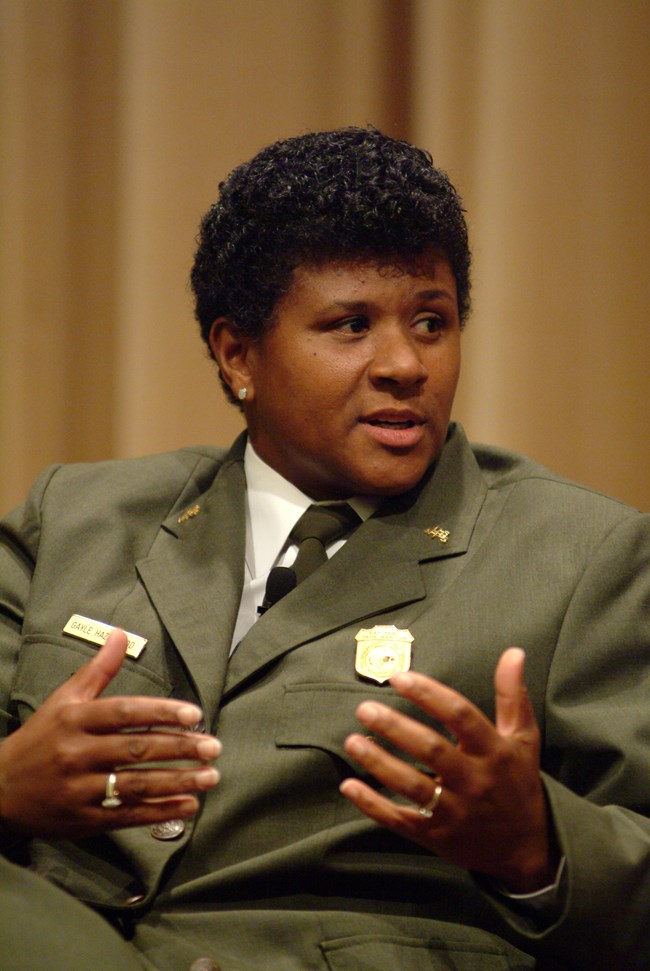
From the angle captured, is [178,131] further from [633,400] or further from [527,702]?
[527,702]

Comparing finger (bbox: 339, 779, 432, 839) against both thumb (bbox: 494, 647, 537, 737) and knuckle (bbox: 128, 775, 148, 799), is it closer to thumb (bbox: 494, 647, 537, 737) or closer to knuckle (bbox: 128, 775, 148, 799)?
thumb (bbox: 494, 647, 537, 737)

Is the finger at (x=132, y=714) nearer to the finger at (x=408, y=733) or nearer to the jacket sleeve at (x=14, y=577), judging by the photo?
the finger at (x=408, y=733)

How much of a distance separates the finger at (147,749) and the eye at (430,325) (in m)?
0.72

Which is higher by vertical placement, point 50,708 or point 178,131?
point 178,131

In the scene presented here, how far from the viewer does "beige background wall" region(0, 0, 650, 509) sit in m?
2.32

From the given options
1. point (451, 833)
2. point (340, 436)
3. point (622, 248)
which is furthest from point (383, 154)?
point (451, 833)

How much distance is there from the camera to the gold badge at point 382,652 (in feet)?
4.70

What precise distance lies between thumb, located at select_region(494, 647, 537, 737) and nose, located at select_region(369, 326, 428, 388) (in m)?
0.54

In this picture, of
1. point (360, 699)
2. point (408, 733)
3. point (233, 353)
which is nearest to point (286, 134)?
point (233, 353)

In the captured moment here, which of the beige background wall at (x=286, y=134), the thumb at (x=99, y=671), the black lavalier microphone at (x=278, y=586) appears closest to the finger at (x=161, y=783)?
the thumb at (x=99, y=671)

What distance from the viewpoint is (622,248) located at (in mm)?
2316

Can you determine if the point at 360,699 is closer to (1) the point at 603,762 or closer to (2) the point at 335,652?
(2) the point at 335,652

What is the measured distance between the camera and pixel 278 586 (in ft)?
5.24

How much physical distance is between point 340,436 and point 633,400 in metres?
0.93
